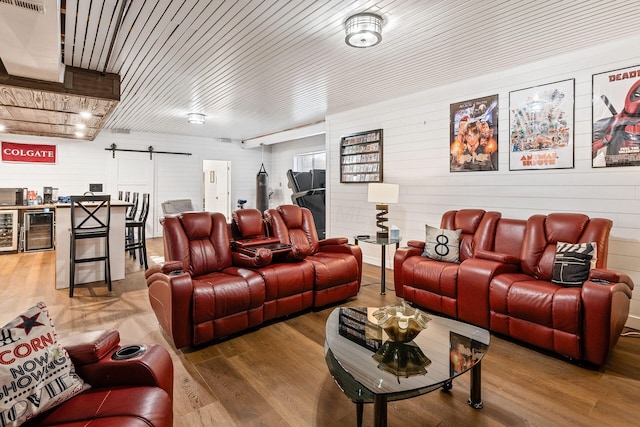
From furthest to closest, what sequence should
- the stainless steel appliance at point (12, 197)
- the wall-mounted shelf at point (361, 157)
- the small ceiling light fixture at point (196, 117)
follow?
the stainless steel appliance at point (12, 197) → the small ceiling light fixture at point (196, 117) → the wall-mounted shelf at point (361, 157)

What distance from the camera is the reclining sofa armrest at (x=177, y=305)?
2627 mm

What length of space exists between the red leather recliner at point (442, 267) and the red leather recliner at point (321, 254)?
20.5 inches

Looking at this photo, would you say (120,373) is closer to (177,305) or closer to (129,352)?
(129,352)

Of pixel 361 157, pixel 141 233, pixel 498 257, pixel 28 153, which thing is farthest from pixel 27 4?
pixel 28 153

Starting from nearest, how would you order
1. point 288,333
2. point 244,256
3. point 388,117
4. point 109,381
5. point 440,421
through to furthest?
point 109,381 < point 440,421 < point 288,333 < point 244,256 < point 388,117

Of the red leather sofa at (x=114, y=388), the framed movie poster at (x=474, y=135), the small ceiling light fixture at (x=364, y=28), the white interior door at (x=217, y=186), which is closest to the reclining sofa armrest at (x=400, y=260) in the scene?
the framed movie poster at (x=474, y=135)

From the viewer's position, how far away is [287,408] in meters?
2.02

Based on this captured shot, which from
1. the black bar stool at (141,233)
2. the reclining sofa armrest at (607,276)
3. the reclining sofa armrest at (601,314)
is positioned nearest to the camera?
the reclining sofa armrest at (601,314)

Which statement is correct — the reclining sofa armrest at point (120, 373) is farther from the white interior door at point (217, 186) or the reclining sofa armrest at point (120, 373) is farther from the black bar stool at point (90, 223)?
the white interior door at point (217, 186)

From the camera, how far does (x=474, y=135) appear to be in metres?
4.25

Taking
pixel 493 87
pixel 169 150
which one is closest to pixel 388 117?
pixel 493 87

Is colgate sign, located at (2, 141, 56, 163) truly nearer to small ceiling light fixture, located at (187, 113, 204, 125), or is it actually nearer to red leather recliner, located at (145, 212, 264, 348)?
small ceiling light fixture, located at (187, 113, 204, 125)

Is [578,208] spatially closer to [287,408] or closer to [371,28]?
[371,28]

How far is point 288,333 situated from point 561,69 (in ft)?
12.4
